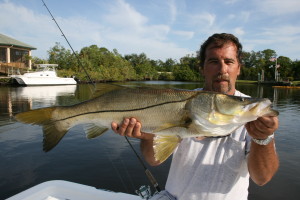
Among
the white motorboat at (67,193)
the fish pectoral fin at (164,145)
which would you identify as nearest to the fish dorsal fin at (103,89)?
the fish pectoral fin at (164,145)

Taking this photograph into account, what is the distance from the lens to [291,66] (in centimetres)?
8006

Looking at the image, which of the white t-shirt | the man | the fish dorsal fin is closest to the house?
the fish dorsal fin

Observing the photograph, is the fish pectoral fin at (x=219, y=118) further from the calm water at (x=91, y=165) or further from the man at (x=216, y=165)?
the calm water at (x=91, y=165)

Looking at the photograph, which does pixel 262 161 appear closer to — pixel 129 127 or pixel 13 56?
pixel 129 127

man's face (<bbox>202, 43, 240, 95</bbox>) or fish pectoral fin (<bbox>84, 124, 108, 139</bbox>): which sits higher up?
man's face (<bbox>202, 43, 240, 95</bbox>)

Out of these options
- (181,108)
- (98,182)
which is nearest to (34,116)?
(181,108)

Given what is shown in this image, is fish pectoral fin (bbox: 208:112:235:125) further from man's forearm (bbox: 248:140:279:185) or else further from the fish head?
man's forearm (bbox: 248:140:279:185)

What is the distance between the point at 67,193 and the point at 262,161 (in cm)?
355

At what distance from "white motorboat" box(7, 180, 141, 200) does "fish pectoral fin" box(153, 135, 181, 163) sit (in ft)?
6.90

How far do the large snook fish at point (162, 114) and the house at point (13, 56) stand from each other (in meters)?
48.2

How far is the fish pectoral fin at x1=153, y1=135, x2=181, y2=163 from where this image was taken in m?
2.50

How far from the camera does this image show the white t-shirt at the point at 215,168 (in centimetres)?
272

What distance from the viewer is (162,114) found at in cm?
254

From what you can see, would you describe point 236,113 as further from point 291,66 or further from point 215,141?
point 291,66
